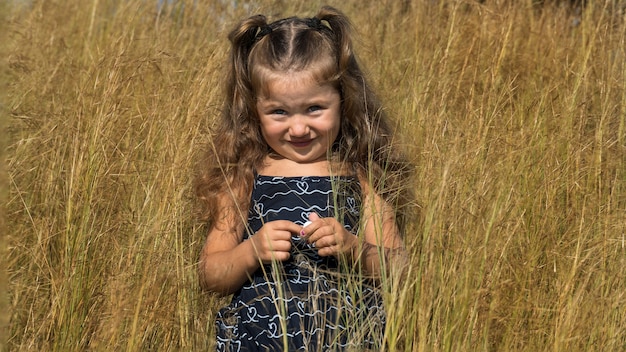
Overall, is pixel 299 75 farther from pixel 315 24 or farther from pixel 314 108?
pixel 315 24

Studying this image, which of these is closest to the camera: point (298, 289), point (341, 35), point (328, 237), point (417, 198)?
point (328, 237)

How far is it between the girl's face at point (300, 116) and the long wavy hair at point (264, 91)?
0.03 meters

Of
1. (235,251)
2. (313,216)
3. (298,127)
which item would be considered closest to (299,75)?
(298,127)

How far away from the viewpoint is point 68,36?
419 cm

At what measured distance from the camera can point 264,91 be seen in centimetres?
250

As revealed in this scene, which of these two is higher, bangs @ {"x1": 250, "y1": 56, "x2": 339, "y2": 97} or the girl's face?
bangs @ {"x1": 250, "y1": 56, "x2": 339, "y2": 97}

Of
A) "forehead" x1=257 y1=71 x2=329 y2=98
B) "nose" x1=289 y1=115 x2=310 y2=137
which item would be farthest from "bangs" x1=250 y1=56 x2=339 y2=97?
"nose" x1=289 y1=115 x2=310 y2=137

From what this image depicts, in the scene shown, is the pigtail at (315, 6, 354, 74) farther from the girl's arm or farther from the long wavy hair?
the girl's arm

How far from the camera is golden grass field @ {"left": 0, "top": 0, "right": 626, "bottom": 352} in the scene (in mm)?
2213

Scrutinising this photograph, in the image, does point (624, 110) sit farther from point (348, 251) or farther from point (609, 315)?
point (348, 251)

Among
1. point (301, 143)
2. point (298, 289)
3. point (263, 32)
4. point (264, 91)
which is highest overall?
point (263, 32)

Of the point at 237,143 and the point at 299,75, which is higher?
the point at 299,75

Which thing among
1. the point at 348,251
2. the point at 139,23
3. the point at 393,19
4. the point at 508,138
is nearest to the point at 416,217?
the point at 348,251

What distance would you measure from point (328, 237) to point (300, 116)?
0.41 m
